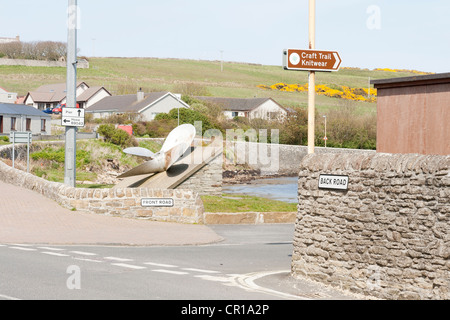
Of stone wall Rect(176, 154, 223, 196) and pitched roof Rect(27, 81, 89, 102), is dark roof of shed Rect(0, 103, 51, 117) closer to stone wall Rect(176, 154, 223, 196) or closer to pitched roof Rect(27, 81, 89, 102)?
stone wall Rect(176, 154, 223, 196)

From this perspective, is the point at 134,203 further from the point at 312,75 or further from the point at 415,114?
the point at 415,114

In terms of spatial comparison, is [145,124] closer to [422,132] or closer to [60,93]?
[60,93]

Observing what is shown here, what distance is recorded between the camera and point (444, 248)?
9984mm

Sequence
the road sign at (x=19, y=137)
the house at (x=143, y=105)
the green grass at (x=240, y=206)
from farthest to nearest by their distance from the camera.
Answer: the house at (x=143, y=105), the road sign at (x=19, y=137), the green grass at (x=240, y=206)

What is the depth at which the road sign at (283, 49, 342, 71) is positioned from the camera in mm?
13445

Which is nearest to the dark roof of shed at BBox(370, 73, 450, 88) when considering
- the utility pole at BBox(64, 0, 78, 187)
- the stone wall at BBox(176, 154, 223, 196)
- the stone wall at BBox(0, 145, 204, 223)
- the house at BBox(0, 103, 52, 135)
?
the stone wall at BBox(0, 145, 204, 223)

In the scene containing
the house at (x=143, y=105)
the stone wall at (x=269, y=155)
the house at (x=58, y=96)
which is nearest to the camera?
the stone wall at (x=269, y=155)

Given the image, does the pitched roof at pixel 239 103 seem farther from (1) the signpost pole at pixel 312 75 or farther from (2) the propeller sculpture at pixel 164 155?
(1) the signpost pole at pixel 312 75

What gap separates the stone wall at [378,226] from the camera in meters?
10.2

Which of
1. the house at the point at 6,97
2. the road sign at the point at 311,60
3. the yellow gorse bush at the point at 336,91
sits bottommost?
the road sign at the point at 311,60

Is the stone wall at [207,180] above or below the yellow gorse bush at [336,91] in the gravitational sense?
below

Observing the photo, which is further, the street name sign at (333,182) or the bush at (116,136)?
the bush at (116,136)

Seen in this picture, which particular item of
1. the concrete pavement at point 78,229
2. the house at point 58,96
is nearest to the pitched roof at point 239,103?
the house at point 58,96
